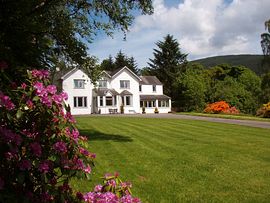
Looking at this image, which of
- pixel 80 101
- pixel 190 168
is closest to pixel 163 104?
pixel 80 101

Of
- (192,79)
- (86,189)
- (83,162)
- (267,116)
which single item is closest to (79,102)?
(192,79)

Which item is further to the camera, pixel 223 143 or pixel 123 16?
pixel 123 16

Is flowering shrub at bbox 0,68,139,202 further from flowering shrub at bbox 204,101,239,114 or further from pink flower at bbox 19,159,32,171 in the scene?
flowering shrub at bbox 204,101,239,114

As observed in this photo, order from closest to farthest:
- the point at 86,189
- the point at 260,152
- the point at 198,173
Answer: the point at 86,189, the point at 198,173, the point at 260,152

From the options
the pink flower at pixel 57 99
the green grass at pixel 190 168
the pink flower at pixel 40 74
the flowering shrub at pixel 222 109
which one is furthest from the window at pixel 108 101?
the pink flower at pixel 57 99

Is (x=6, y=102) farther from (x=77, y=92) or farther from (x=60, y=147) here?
(x=77, y=92)

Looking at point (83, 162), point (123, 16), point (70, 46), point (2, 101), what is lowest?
point (83, 162)

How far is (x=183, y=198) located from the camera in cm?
694

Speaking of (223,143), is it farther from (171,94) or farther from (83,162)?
(171,94)

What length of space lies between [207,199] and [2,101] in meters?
Answer: 4.79

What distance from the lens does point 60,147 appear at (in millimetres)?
3332

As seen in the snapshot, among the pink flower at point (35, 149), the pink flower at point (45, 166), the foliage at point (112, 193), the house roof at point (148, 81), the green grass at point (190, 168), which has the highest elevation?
the house roof at point (148, 81)

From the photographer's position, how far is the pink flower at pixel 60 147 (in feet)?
10.9

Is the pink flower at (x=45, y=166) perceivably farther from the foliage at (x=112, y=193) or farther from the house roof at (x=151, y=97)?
the house roof at (x=151, y=97)
